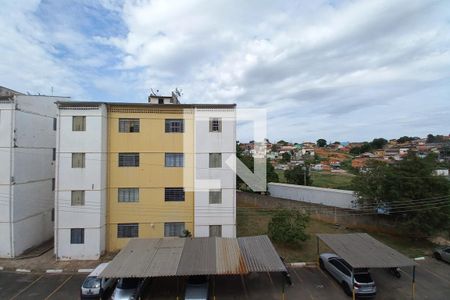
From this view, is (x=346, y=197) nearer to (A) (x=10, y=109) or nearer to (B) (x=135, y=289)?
(B) (x=135, y=289)

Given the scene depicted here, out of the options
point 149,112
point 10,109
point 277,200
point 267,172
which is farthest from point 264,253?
point 267,172

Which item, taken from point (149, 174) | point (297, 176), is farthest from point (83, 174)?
point (297, 176)

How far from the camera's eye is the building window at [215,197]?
2130 cm

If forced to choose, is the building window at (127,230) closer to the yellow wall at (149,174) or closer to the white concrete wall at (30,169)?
the yellow wall at (149,174)

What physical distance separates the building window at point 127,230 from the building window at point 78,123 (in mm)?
7499

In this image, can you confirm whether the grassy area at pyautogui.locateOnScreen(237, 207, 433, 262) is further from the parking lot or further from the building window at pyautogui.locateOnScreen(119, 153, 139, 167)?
the building window at pyautogui.locateOnScreen(119, 153, 139, 167)

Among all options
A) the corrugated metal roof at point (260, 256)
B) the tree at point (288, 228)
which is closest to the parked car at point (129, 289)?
the corrugated metal roof at point (260, 256)

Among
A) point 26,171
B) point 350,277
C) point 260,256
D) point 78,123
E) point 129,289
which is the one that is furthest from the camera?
point 26,171

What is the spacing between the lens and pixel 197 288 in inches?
566

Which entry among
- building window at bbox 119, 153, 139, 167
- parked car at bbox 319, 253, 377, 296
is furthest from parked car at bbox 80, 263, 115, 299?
parked car at bbox 319, 253, 377, 296

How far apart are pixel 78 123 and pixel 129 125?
134 inches

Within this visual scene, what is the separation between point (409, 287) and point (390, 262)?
10.9 feet

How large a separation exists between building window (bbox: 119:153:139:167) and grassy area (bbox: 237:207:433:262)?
10153 millimetres

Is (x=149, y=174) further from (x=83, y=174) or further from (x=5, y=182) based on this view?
(x=5, y=182)
